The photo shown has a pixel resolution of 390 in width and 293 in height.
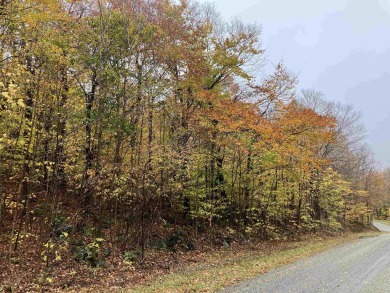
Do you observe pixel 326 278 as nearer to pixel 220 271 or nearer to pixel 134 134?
pixel 220 271

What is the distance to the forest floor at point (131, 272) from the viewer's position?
25.1ft

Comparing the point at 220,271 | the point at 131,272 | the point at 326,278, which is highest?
the point at 326,278

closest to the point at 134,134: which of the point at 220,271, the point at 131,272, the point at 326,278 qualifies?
the point at 131,272

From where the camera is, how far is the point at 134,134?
480 inches

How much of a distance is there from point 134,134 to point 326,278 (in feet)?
26.7

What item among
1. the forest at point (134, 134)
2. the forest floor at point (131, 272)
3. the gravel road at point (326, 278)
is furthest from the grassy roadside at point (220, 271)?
the forest at point (134, 134)

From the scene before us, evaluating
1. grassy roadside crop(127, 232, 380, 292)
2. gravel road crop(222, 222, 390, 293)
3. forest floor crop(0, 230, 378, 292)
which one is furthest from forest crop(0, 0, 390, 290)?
gravel road crop(222, 222, 390, 293)

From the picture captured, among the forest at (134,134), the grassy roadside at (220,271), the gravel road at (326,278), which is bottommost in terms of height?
the grassy roadside at (220,271)

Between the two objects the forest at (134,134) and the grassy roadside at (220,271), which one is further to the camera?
the forest at (134,134)

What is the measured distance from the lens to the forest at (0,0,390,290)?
8.57 m

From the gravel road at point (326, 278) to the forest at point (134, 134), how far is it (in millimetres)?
4668

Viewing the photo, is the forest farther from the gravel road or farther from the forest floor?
the gravel road

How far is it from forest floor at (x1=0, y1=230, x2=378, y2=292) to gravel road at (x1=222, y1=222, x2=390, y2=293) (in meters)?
0.60

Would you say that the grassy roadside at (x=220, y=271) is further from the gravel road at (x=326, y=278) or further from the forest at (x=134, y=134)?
the forest at (x=134, y=134)
